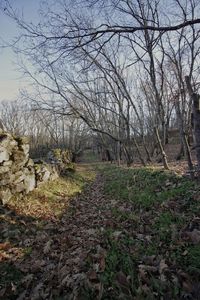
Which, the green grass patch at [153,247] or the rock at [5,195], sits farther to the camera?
the rock at [5,195]

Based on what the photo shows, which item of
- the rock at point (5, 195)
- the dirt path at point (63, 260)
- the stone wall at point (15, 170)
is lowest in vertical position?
the dirt path at point (63, 260)

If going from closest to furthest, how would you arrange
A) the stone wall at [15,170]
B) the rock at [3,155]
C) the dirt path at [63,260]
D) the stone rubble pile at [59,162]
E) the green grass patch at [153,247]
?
the green grass patch at [153,247] < the dirt path at [63,260] < the stone wall at [15,170] < the rock at [3,155] < the stone rubble pile at [59,162]

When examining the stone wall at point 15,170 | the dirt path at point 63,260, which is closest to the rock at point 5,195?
the stone wall at point 15,170

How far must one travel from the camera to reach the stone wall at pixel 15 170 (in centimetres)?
820

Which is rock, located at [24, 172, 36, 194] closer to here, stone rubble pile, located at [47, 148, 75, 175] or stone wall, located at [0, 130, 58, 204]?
stone wall, located at [0, 130, 58, 204]

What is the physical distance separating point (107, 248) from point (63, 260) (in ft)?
2.60

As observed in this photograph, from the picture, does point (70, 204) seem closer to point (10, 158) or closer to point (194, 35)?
point (10, 158)

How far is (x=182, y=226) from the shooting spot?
17.5 ft

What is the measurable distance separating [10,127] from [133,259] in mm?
50854

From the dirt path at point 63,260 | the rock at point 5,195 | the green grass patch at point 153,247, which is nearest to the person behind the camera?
the green grass patch at point 153,247

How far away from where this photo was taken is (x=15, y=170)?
8.99 meters

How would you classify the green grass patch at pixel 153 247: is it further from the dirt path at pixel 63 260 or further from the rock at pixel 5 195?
the rock at pixel 5 195

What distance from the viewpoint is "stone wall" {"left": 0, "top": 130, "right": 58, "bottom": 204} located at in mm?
8203

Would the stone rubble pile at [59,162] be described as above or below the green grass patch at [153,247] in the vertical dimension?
above
